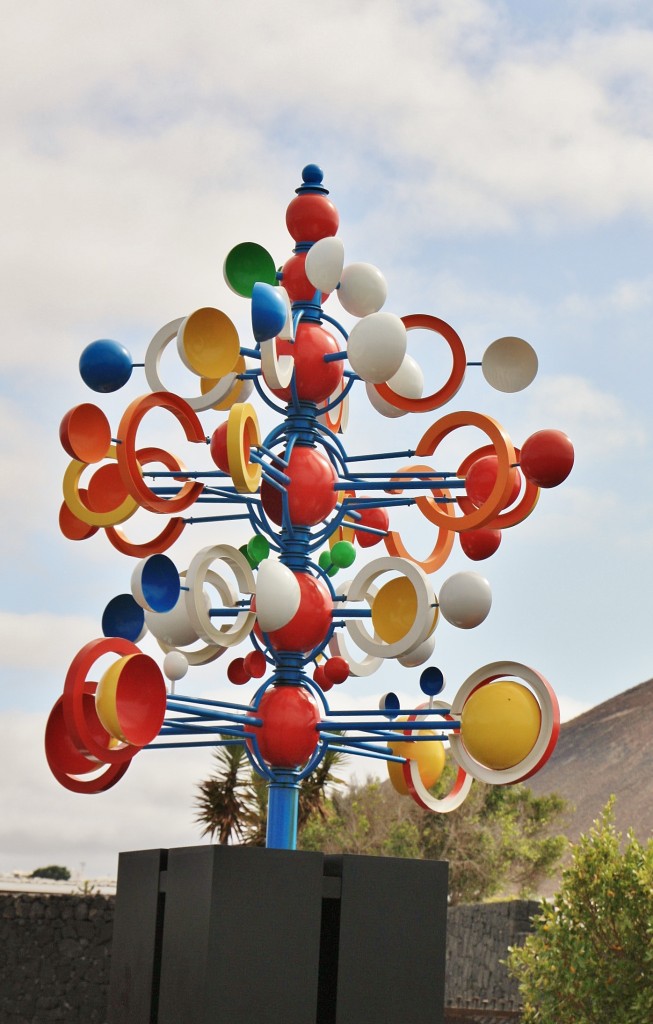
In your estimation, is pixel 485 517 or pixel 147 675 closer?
pixel 147 675

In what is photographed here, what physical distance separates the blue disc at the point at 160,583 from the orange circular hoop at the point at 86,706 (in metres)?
0.41

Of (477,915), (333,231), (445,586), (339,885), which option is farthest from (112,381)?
(477,915)

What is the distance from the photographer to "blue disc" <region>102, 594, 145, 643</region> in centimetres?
767

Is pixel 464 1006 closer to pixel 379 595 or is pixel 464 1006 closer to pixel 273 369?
pixel 379 595

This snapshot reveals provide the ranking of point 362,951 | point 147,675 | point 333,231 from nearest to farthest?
point 362,951, point 147,675, point 333,231

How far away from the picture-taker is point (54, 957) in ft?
43.8

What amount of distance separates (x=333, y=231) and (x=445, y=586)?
251cm

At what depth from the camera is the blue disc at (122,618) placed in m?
7.67

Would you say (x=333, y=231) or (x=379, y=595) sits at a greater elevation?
(x=333, y=231)

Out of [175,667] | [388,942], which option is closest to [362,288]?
[175,667]

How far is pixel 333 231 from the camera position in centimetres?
834

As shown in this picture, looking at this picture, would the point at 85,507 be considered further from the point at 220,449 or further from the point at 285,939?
the point at 285,939

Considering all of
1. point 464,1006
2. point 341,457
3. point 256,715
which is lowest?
point 464,1006

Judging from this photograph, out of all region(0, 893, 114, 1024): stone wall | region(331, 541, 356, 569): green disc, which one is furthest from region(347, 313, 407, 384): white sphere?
region(0, 893, 114, 1024): stone wall
